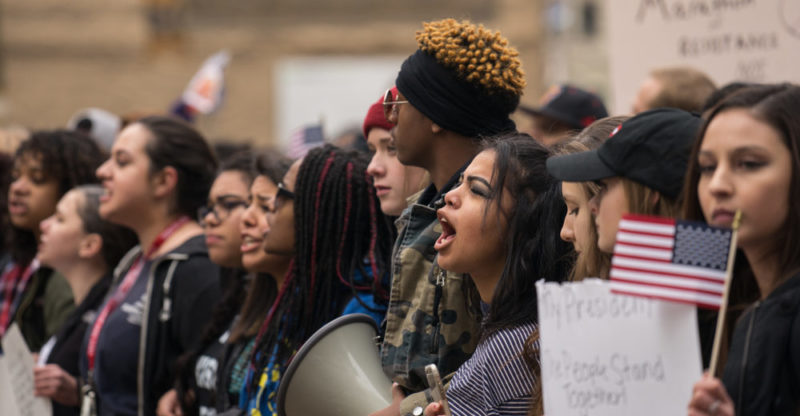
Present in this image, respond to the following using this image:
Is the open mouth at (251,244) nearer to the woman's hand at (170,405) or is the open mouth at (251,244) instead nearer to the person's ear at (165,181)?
the woman's hand at (170,405)

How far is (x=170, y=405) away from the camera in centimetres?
532

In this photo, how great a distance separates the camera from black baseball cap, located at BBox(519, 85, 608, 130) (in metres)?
6.71

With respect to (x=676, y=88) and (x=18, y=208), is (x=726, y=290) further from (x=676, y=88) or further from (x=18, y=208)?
(x=18, y=208)

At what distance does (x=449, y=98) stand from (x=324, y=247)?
3.21ft

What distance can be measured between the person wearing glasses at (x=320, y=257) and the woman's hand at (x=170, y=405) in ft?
2.54

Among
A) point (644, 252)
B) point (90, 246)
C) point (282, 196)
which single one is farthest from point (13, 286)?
point (644, 252)

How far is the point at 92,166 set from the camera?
22.9ft

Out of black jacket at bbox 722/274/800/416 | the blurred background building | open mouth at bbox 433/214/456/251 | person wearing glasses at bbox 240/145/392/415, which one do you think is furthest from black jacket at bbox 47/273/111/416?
the blurred background building

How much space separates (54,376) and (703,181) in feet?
13.8

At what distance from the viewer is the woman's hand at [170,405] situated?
530 centimetres

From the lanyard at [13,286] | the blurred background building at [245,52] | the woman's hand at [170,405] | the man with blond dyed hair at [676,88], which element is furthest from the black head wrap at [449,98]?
the blurred background building at [245,52]

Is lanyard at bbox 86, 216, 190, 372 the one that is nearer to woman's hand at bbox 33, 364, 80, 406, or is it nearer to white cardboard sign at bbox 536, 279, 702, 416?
woman's hand at bbox 33, 364, 80, 406

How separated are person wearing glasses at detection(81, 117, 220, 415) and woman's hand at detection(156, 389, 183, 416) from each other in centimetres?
14

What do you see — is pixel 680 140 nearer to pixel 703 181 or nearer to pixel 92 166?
pixel 703 181
